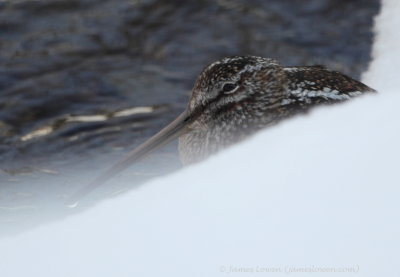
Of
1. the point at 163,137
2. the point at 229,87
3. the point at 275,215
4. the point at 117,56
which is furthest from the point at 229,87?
the point at 275,215

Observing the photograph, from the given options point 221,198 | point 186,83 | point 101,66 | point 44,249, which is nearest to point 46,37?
point 101,66

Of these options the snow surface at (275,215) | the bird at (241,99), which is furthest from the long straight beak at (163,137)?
the snow surface at (275,215)

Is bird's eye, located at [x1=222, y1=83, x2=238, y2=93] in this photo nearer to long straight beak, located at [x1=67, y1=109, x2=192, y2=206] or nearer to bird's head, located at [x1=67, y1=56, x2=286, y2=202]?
bird's head, located at [x1=67, y1=56, x2=286, y2=202]

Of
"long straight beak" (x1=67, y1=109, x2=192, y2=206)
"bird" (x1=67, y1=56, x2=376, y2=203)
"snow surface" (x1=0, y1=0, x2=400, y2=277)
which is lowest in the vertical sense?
"snow surface" (x1=0, y1=0, x2=400, y2=277)

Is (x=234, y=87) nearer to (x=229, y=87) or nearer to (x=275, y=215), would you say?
(x=229, y=87)

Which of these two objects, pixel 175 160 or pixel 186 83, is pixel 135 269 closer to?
pixel 186 83

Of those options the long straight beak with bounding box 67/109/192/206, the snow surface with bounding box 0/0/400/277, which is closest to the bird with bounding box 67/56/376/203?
the long straight beak with bounding box 67/109/192/206

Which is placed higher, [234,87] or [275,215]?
[234,87]
